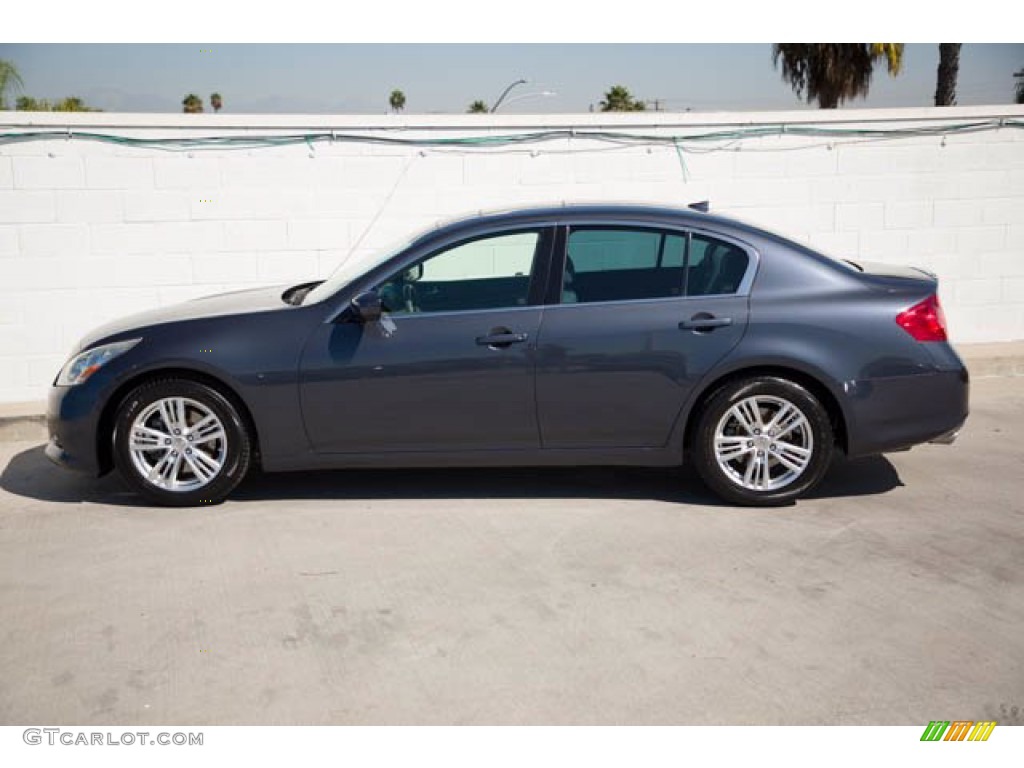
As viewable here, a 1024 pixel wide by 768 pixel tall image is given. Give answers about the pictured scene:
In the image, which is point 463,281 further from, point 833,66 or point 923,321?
point 833,66

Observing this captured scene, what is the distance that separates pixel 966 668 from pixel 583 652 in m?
1.32

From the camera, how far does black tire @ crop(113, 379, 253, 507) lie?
5.79 meters

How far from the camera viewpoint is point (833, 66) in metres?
24.7

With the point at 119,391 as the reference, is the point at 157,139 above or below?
above

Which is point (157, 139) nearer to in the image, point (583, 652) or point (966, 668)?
point (583, 652)

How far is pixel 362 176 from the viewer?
898 centimetres

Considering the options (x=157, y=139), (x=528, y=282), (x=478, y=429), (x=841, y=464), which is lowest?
(x=841, y=464)

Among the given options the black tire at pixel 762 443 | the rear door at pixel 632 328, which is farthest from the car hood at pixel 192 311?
the black tire at pixel 762 443

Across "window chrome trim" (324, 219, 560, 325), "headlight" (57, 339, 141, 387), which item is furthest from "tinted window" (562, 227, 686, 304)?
"headlight" (57, 339, 141, 387)

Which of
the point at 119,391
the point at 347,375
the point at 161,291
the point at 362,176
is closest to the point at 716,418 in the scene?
the point at 347,375

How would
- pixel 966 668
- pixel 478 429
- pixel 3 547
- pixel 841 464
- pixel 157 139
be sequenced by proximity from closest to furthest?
pixel 966 668
pixel 3 547
pixel 478 429
pixel 841 464
pixel 157 139

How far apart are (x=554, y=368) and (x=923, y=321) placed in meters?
1.90
